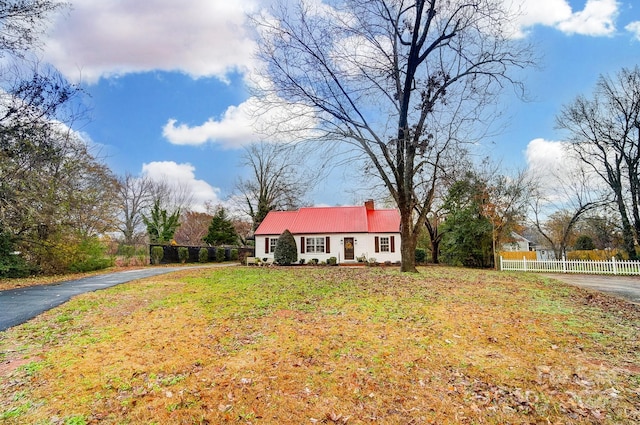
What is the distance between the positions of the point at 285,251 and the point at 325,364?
1804 centimetres

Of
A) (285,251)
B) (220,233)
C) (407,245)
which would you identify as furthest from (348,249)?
(220,233)

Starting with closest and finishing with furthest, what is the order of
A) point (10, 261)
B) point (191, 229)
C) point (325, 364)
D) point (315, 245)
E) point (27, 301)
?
point (325, 364) → point (27, 301) → point (10, 261) → point (315, 245) → point (191, 229)

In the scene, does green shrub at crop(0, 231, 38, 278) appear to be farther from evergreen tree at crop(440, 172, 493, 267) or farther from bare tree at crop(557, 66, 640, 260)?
bare tree at crop(557, 66, 640, 260)

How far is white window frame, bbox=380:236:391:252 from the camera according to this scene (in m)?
23.3

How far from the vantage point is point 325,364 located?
4074 mm

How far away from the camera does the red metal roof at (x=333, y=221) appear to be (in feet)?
77.5

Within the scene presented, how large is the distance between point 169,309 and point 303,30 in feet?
31.7

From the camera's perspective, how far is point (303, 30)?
36.8 ft

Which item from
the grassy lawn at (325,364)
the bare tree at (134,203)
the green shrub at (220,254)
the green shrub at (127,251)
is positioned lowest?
the grassy lawn at (325,364)

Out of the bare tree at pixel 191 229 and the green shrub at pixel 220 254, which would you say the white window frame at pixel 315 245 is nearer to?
the green shrub at pixel 220 254

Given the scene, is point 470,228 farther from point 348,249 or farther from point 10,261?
point 10,261

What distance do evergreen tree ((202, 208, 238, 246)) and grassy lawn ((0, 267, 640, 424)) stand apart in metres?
27.3

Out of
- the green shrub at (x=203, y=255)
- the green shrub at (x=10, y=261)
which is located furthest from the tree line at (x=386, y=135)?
the green shrub at (x=203, y=255)

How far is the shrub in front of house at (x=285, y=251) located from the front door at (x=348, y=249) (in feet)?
12.1
